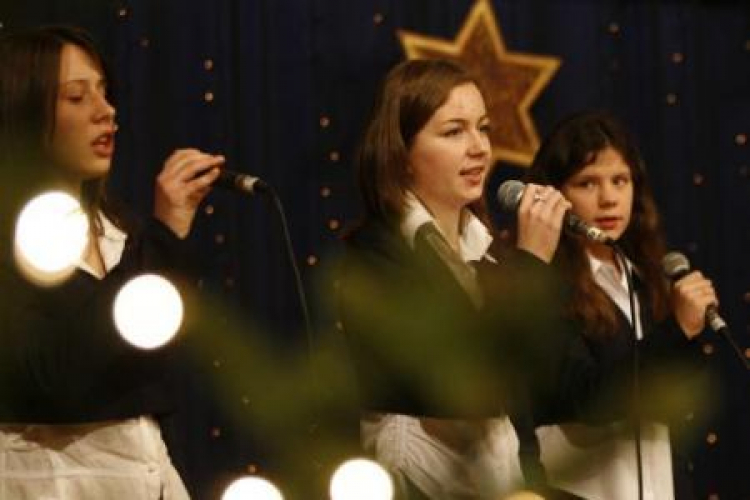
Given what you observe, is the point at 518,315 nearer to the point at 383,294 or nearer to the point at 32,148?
the point at 383,294

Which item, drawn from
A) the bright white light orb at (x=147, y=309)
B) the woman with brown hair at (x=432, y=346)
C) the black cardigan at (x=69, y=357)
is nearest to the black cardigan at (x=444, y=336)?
the woman with brown hair at (x=432, y=346)

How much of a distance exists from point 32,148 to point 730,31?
181cm

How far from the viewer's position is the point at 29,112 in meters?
1.98

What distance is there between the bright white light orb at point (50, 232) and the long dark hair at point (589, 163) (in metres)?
1.05

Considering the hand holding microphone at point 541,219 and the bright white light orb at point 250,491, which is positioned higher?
the hand holding microphone at point 541,219

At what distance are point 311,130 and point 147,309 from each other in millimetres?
1291

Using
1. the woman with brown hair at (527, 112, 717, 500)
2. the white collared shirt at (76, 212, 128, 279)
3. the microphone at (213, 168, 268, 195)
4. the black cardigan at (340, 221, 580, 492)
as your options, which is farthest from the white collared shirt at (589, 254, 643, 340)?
the white collared shirt at (76, 212, 128, 279)

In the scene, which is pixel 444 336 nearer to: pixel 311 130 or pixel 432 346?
pixel 432 346

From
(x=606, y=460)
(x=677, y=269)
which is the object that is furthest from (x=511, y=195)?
(x=606, y=460)

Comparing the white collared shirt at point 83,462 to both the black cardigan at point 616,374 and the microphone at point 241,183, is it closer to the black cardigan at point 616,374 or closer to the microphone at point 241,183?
the microphone at point 241,183

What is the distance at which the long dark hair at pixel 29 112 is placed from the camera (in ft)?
→ 6.43

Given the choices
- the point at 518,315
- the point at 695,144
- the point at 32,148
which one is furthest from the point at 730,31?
the point at 32,148

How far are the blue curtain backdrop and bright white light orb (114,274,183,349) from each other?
35.4 inches

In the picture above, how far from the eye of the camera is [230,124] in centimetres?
276
